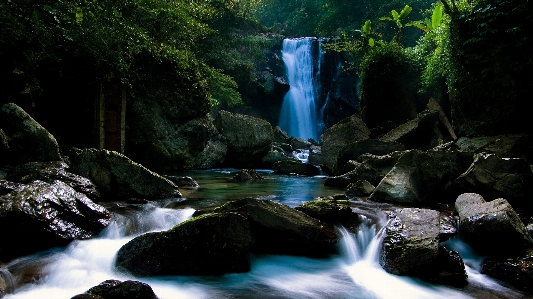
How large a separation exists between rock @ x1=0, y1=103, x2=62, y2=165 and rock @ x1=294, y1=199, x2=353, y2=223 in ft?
18.0

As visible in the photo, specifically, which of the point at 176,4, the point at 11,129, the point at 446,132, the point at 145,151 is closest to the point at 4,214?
the point at 11,129

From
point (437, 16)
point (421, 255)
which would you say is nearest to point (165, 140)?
point (421, 255)

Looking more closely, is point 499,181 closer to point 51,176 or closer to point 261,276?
point 261,276

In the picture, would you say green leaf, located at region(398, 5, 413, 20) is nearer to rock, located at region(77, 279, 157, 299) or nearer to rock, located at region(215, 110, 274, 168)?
rock, located at region(215, 110, 274, 168)

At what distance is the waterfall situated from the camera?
27578 millimetres

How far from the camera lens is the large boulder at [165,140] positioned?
12531mm

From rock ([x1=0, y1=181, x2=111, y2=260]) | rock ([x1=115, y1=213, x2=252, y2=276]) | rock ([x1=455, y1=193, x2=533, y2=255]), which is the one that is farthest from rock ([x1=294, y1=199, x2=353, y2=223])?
rock ([x1=0, y1=181, x2=111, y2=260])

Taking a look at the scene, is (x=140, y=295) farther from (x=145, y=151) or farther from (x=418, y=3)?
(x=418, y=3)

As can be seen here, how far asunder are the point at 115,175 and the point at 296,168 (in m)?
7.79

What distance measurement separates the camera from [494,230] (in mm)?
4656

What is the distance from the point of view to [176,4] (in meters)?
12.0

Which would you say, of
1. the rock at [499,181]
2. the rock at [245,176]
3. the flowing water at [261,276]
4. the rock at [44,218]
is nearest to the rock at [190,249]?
the flowing water at [261,276]

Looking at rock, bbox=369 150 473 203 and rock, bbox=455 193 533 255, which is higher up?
rock, bbox=369 150 473 203

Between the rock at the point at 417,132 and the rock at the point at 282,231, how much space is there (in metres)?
7.91
